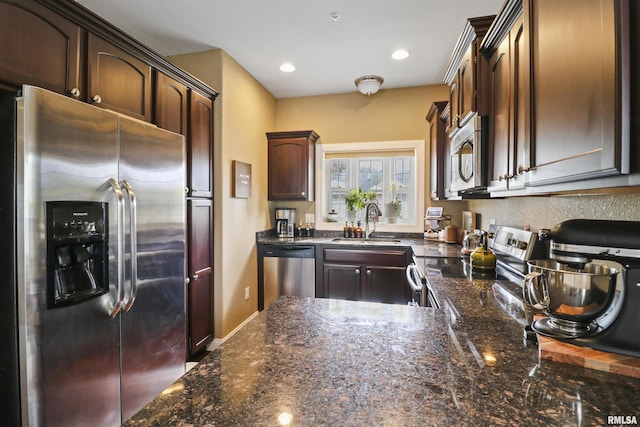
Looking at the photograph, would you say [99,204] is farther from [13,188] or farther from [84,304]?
[84,304]

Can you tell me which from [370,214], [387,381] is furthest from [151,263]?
[370,214]

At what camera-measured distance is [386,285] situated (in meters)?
3.14

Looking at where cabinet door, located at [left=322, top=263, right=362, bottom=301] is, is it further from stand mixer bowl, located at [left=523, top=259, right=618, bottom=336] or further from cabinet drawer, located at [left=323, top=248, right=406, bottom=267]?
stand mixer bowl, located at [left=523, top=259, right=618, bottom=336]

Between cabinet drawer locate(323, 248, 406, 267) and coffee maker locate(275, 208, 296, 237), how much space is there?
0.74 metres

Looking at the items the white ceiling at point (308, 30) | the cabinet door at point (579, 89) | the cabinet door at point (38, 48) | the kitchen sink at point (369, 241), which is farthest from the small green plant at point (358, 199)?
the cabinet door at point (38, 48)

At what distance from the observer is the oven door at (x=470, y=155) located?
1709 millimetres

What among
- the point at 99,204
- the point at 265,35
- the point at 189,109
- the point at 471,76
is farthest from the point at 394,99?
the point at 99,204

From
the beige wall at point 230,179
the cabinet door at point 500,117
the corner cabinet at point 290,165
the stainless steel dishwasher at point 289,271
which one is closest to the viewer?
the cabinet door at point 500,117

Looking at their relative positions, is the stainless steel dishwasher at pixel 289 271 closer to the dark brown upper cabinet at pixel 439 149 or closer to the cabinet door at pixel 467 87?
the dark brown upper cabinet at pixel 439 149

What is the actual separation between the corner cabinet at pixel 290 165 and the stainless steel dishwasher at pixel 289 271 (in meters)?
0.67

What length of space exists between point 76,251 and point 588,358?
1.79 m

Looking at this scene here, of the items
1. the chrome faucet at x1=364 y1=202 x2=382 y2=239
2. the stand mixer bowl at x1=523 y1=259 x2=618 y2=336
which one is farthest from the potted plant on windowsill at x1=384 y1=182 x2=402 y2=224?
the stand mixer bowl at x1=523 y1=259 x2=618 y2=336

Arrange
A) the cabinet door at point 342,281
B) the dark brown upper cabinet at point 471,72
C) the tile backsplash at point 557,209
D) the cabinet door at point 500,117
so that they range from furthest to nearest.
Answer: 1. the cabinet door at point 342,281
2. the dark brown upper cabinet at point 471,72
3. the cabinet door at point 500,117
4. the tile backsplash at point 557,209

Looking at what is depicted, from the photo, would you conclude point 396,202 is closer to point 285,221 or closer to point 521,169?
point 285,221
